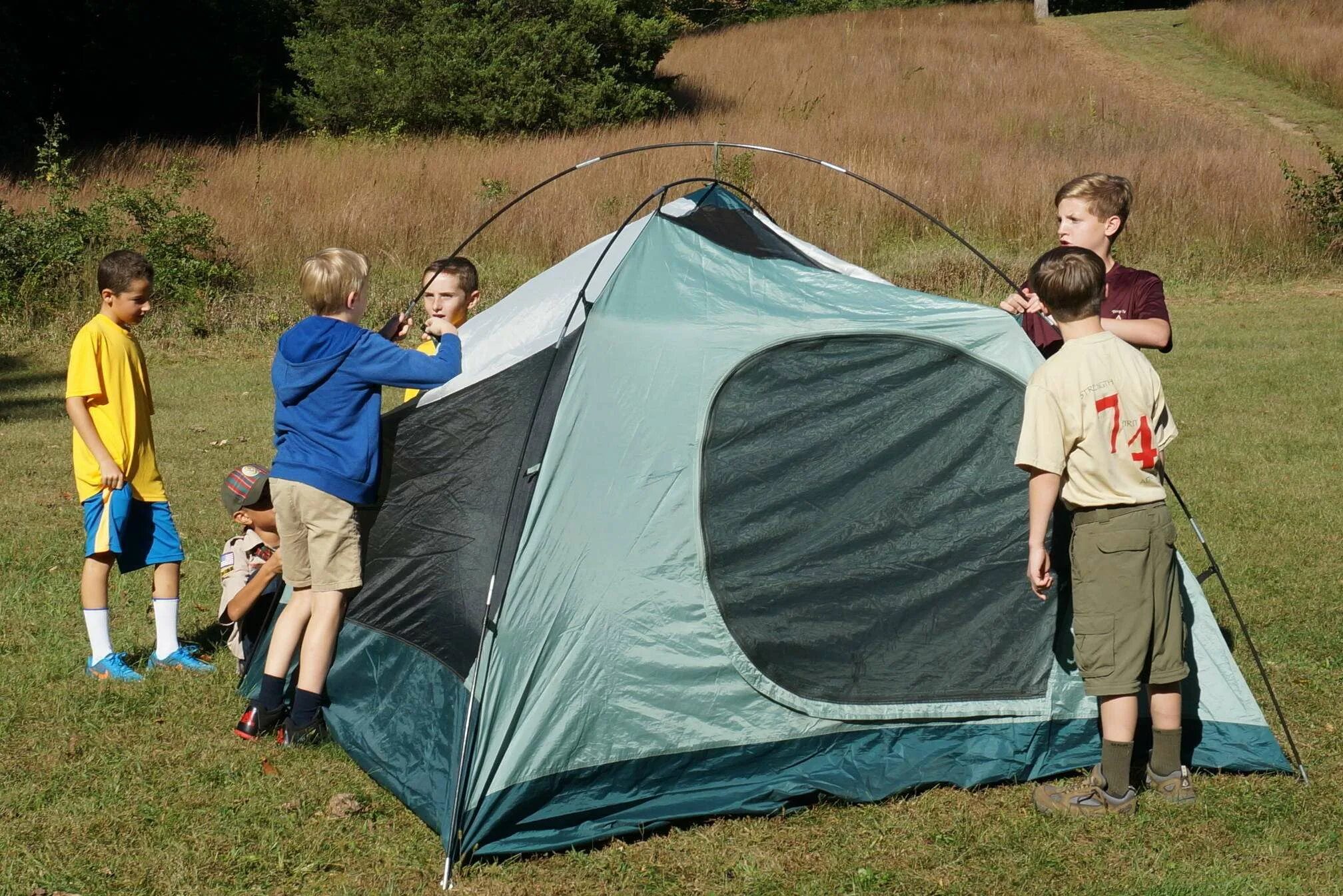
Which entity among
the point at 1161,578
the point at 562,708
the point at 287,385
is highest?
the point at 287,385

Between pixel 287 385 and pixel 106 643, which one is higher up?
pixel 287 385

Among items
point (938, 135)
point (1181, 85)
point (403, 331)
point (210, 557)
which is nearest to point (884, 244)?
point (938, 135)

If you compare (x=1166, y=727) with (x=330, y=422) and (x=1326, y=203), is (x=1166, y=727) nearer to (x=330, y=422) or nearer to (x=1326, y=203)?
(x=330, y=422)

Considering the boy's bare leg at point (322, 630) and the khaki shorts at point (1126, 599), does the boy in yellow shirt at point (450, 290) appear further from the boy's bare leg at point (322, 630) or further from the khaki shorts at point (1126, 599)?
the khaki shorts at point (1126, 599)

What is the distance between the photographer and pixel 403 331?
4.32 meters

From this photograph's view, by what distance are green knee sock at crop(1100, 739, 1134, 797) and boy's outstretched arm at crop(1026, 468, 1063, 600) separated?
1.80 ft

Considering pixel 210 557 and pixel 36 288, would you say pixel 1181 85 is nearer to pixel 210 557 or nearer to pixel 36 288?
pixel 36 288

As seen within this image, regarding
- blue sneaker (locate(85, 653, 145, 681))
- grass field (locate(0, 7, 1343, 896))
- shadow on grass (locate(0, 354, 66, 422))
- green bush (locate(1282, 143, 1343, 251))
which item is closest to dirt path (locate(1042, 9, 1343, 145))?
grass field (locate(0, 7, 1343, 896))

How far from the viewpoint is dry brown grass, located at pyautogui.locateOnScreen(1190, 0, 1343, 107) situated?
87.4 ft

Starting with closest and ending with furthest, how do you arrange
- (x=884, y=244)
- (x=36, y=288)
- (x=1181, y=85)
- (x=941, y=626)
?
(x=941, y=626) → (x=36, y=288) → (x=884, y=244) → (x=1181, y=85)

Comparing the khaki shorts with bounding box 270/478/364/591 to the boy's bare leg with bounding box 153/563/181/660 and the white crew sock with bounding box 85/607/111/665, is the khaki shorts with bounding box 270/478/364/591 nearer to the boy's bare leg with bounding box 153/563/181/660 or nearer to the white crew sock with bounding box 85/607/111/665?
the boy's bare leg with bounding box 153/563/181/660

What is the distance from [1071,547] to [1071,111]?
21630mm

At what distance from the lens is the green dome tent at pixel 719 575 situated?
11.8 ft

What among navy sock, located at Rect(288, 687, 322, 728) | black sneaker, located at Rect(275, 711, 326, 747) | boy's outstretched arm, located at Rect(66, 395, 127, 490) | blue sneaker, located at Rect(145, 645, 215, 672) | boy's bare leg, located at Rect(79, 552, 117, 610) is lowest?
blue sneaker, located at Rect(145, 645, 215, 672)
